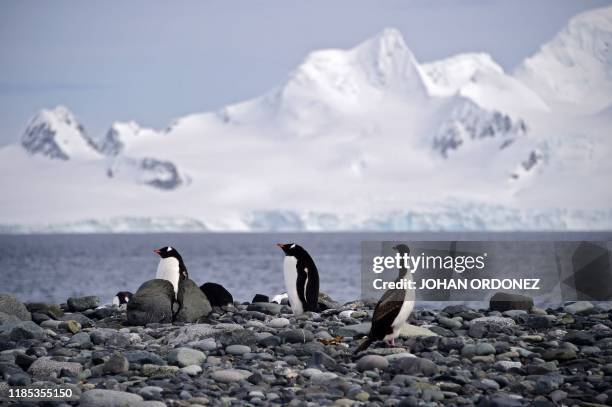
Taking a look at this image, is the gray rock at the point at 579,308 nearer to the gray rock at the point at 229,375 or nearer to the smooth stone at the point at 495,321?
the smooth stone at the point at 495,321

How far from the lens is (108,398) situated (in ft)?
30.2

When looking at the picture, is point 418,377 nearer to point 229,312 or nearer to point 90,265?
point 229,312

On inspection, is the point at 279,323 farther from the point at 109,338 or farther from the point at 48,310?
the point at 48,310

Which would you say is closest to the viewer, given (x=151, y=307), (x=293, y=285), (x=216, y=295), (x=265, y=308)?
(x=151, y=307)

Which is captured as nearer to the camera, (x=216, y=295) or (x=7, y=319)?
(x=7, y=319)

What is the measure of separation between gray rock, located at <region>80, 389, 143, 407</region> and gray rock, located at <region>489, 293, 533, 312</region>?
735 cm

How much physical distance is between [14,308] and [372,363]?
6512 mm

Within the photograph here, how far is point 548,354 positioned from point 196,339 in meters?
4.19

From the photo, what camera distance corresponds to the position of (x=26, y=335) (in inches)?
489

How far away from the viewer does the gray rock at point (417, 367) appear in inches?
399

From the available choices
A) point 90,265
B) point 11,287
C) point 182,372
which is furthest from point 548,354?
point 90,265

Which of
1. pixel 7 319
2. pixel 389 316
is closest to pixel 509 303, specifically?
pixel 389 316

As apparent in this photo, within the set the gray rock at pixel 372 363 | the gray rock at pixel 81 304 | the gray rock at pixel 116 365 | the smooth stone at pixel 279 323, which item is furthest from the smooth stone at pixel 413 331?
the gray rock at pixel 81 304

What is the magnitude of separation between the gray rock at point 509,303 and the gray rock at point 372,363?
4988mm
